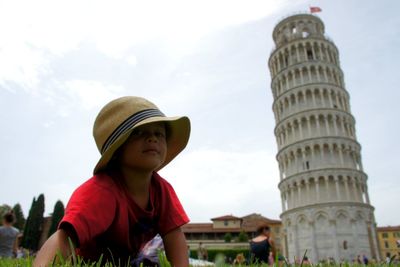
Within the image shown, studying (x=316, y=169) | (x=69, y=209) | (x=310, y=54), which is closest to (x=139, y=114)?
(x=69, y=209)

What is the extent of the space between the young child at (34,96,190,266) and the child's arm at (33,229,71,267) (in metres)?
0.07

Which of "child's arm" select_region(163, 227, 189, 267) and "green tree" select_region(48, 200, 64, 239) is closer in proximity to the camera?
"child's arm" select_region(163, 227, 189, 267)

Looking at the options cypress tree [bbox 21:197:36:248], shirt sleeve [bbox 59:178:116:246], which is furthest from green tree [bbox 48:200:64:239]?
shirt sleeve [bbox 59:178:116:246]

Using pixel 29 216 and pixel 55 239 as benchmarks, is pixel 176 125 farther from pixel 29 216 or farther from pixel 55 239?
pixel 29 216

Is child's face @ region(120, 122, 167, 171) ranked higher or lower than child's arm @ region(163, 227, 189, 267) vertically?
higher

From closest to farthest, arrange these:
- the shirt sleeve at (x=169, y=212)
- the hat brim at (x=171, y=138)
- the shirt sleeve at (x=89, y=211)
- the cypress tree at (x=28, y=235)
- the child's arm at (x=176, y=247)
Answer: the shirt sleeve at (x=89, y=211)
the hat brim at (x=171, y=138)
the child's arm at (x=176, y=247)
the shirt sleeve at (x=169, y=212)
the cypress tree at (x=28, y=235)

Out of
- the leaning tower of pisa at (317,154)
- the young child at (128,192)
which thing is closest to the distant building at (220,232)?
the leaning tower of pisa at (317,154)

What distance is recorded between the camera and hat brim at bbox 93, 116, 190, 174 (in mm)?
1671

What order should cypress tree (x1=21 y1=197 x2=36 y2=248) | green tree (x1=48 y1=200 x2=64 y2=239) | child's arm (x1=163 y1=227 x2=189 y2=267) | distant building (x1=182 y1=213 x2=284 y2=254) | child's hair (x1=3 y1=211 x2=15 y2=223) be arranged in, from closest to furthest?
1. child's arm (x1=163 y1=227 x2=189 y2=267)
2. child's hair (x1=3 y1=211 x2=15 y2=223)
3. cypress tree (x1=21 y1=197 x2=36 y2=248)
4. green tree (x1=48 y1=200 x2=64 y2=239)
5. distant building (x1=182 y1=213 x2=284 y2=254)

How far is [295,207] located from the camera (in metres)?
34.5

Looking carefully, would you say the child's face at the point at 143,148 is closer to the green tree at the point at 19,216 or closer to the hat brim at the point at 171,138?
the hat brim at the point at 171,138

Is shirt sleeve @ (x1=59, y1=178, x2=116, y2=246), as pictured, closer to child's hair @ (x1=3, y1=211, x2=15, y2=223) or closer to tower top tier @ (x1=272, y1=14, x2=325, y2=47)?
child's hair @ (x1=3, y1=211, x2=15, y2=223)

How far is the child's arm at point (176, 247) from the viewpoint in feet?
5.83

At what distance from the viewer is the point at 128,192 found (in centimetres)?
185
